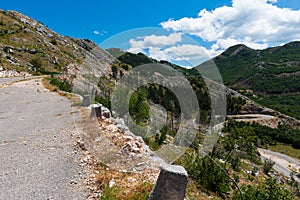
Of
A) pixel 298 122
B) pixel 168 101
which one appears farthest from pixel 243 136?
pixel 298 122

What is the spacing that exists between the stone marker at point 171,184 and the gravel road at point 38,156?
230cm

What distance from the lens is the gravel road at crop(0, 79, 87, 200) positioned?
6.30 m

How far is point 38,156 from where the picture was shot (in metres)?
8.52

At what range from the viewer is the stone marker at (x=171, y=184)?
4.97 metres

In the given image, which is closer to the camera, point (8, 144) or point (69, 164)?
point (69, 164)

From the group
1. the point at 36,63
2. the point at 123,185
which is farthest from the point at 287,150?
the point at 123,185

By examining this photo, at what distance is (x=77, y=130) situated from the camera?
38.0 feet

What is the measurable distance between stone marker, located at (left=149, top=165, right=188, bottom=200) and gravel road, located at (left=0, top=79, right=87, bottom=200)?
2297 mm

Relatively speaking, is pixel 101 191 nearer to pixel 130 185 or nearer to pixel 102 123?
pixel 130 185

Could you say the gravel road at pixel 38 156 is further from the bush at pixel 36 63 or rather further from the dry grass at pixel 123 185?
the bush at pixel 36 63

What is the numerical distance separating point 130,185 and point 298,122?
13405 centimetres

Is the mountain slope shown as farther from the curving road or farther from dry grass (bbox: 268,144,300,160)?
dry grass (bbox: 268,144,300,160)

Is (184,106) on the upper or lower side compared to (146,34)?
lower

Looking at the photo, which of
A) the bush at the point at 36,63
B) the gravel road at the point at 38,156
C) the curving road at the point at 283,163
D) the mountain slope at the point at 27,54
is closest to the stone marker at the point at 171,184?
the gravel road at the point at 38,156
